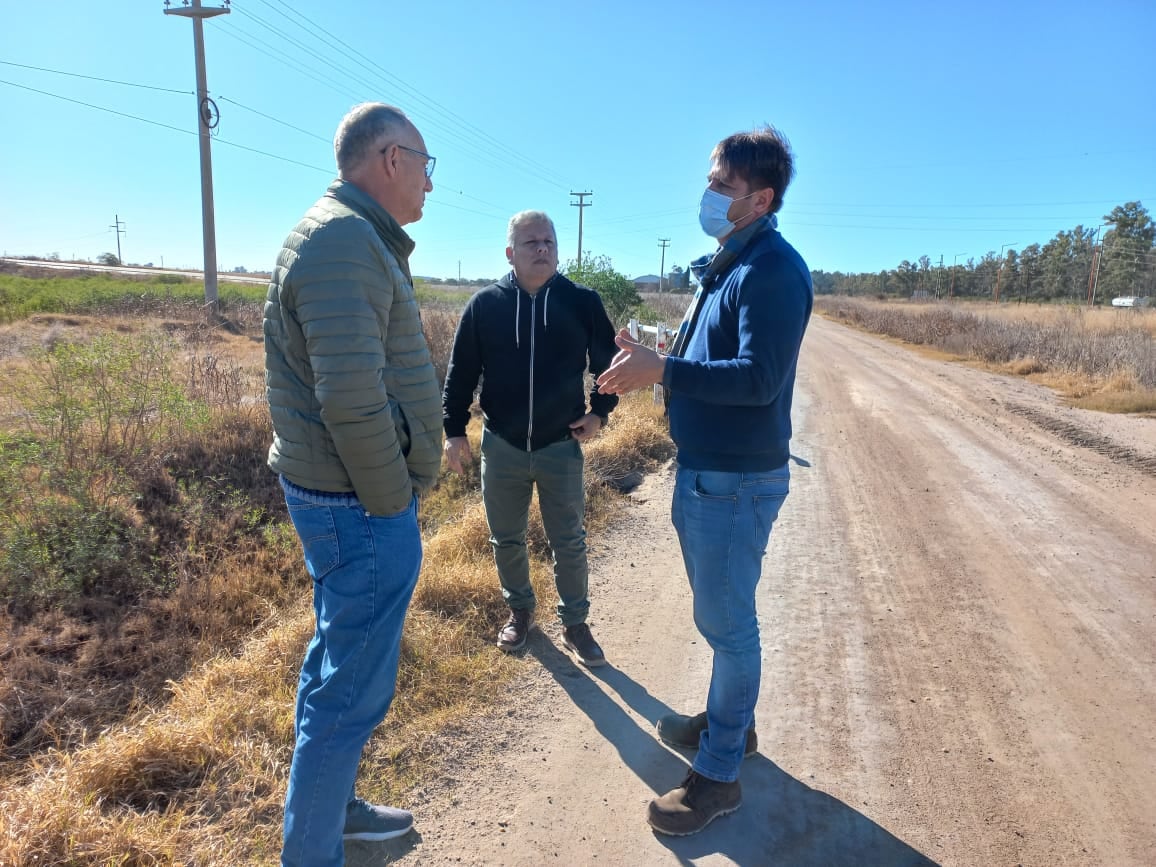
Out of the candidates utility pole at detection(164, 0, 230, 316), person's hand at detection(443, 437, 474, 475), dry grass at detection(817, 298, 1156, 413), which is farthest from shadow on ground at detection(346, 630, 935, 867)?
utility pole at detection(164, 0, 230, 316)

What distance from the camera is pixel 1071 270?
4959 cm

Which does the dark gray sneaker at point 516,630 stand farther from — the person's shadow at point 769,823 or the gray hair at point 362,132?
the gray hair at point 362,132

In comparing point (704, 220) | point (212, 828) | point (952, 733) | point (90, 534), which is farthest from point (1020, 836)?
point (90, 534)

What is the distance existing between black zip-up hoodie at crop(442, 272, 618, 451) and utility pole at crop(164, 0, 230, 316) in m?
19.3

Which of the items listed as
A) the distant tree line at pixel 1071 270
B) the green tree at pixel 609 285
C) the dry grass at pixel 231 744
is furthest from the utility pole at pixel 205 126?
the distant tree line at pixel 1071 270

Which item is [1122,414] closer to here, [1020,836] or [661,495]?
[661,495]

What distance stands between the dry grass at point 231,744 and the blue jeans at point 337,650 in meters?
0.43

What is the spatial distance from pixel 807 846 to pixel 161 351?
20.7 feet

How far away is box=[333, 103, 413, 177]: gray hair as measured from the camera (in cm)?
179

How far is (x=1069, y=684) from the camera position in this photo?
124 inches

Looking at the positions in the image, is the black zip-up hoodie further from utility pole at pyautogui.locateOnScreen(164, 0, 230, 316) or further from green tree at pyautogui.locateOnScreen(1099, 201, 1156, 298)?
green tree at pyautogui.locateOnScreen(1099, 201, 1156, 298)

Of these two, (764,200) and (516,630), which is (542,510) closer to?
(516,630)

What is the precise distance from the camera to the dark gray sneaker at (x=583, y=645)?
334 centimetres

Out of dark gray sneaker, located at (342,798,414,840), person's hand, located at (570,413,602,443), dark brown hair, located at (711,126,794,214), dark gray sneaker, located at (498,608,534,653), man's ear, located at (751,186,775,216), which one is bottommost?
dark gray sneaker, located at (342,798,414,840)
